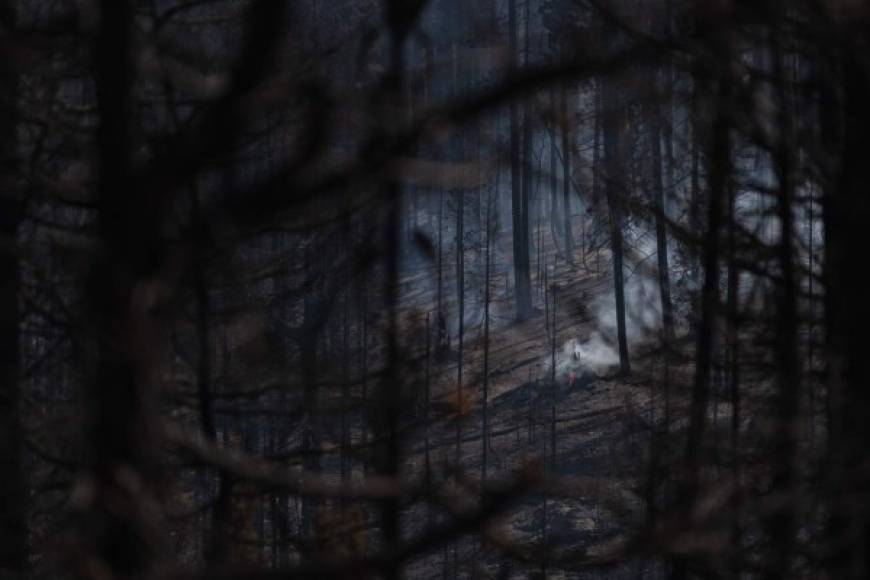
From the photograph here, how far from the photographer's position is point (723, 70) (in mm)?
5520

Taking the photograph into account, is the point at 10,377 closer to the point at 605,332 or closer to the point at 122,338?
the point at 122,338

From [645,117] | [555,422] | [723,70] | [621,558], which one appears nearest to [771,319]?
[645,117]

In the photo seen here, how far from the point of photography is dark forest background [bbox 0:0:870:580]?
366 centimetres

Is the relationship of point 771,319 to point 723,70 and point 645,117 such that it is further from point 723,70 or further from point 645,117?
point 723,70

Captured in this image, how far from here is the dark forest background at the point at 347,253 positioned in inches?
144

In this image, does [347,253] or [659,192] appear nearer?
[347,253]

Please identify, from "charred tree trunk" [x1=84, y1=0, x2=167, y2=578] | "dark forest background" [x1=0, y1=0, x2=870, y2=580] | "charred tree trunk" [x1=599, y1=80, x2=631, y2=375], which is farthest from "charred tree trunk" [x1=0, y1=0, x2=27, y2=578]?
"charred tree trunk" [x1=599, y1=80, x2=631, y2=375]

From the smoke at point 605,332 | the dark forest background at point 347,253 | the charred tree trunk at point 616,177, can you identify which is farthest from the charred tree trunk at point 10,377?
the smoke at point 605,332

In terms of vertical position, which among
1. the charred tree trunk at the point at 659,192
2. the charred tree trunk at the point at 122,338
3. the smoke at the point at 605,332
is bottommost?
the charred tree trunk at the point at 122,338

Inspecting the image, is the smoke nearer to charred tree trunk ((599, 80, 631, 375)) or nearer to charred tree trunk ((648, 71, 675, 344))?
charred tree trunk ((599, 80, 631, 375))

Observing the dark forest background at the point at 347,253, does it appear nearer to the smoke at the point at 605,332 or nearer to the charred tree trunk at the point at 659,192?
the charred tree trunk at the point at 659,192

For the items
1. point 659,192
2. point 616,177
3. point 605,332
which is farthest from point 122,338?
point 605,332

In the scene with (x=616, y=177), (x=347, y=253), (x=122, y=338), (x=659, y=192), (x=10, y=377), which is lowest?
(x=122, y=338)

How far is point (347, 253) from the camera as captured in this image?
6781 mm
